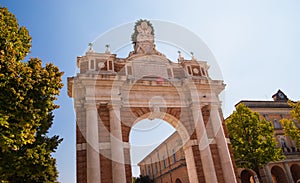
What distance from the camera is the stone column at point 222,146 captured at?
47.6 feet

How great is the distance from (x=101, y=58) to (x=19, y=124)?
901 cm

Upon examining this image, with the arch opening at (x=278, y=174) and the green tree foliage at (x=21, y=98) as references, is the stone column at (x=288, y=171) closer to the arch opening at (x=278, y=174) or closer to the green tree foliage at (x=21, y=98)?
the arch opening at (x=278, y=174)

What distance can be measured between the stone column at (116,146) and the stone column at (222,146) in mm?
6645

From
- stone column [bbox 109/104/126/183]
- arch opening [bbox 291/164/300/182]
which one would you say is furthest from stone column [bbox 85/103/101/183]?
arch opening [bbox 291/164/300/182]

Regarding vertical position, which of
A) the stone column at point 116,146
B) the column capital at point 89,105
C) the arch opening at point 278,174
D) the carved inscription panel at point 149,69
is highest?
the carved inscription panel at point 149,69

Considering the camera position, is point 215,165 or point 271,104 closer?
point 215,165

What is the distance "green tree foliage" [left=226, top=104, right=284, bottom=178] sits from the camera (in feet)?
68.2

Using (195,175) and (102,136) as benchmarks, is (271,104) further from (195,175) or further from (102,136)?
(102,136)

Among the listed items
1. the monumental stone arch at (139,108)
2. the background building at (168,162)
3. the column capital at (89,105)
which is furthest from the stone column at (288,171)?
the column capital at (89,105)

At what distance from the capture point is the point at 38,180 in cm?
1510

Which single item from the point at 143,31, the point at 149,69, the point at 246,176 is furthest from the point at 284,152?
the point at 143,31

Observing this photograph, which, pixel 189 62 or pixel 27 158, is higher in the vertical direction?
pixel 189 62

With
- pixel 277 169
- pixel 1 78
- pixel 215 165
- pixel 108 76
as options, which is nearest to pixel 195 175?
pixel 215 165

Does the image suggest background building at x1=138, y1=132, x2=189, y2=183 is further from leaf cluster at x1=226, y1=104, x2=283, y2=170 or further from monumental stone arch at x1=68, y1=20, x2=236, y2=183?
monumental stone arch at x1=68, y1=20, x2=236, y2=183
